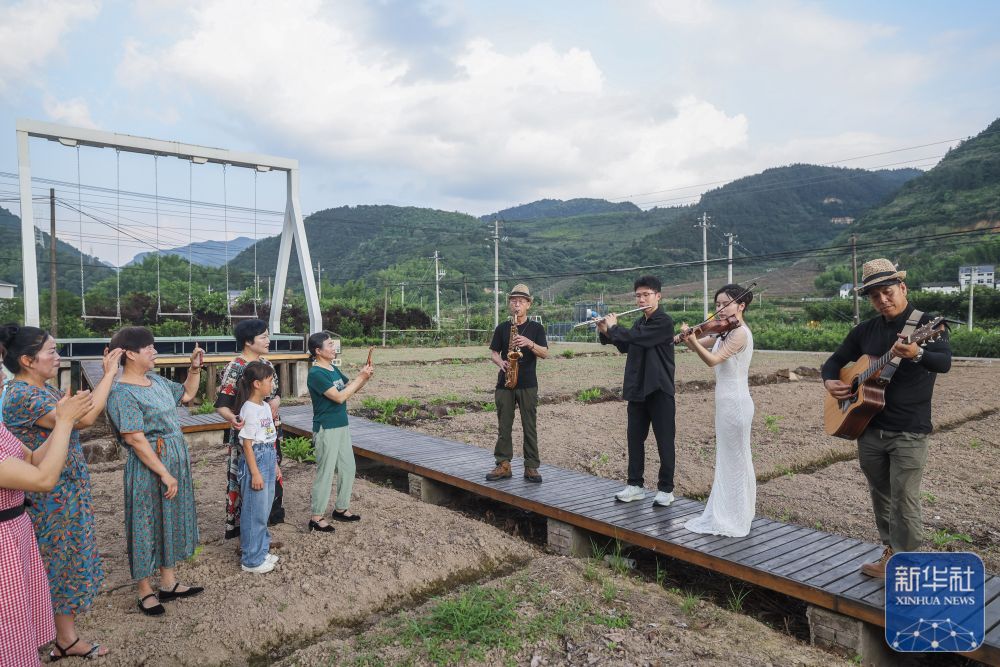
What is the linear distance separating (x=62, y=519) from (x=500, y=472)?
3.53 metres

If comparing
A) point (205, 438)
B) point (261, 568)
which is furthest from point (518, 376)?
point (205, 438)

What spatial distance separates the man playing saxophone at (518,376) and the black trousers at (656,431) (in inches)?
37.7

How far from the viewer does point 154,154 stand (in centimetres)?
1185

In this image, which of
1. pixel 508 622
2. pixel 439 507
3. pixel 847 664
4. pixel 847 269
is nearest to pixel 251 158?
pixel 439 507

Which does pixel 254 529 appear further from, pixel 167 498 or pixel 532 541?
pixel 532 541

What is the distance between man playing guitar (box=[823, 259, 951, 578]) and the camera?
320 centimetres

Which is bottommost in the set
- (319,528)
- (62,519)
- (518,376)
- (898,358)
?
(319,528)

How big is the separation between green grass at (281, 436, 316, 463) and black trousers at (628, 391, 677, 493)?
13.7ft

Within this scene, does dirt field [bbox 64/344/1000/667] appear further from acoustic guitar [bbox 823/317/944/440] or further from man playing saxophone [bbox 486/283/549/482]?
acoustic guitar [bbox 823/317/944/440]

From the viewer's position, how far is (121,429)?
339 centimetres

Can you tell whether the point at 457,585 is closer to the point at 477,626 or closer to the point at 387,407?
the point at 477,626

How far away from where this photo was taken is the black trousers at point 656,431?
15.6ft

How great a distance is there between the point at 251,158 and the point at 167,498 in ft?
35.8

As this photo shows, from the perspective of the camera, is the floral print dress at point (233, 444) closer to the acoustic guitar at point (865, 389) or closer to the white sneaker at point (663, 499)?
the white sneaker at point (663, 499)
